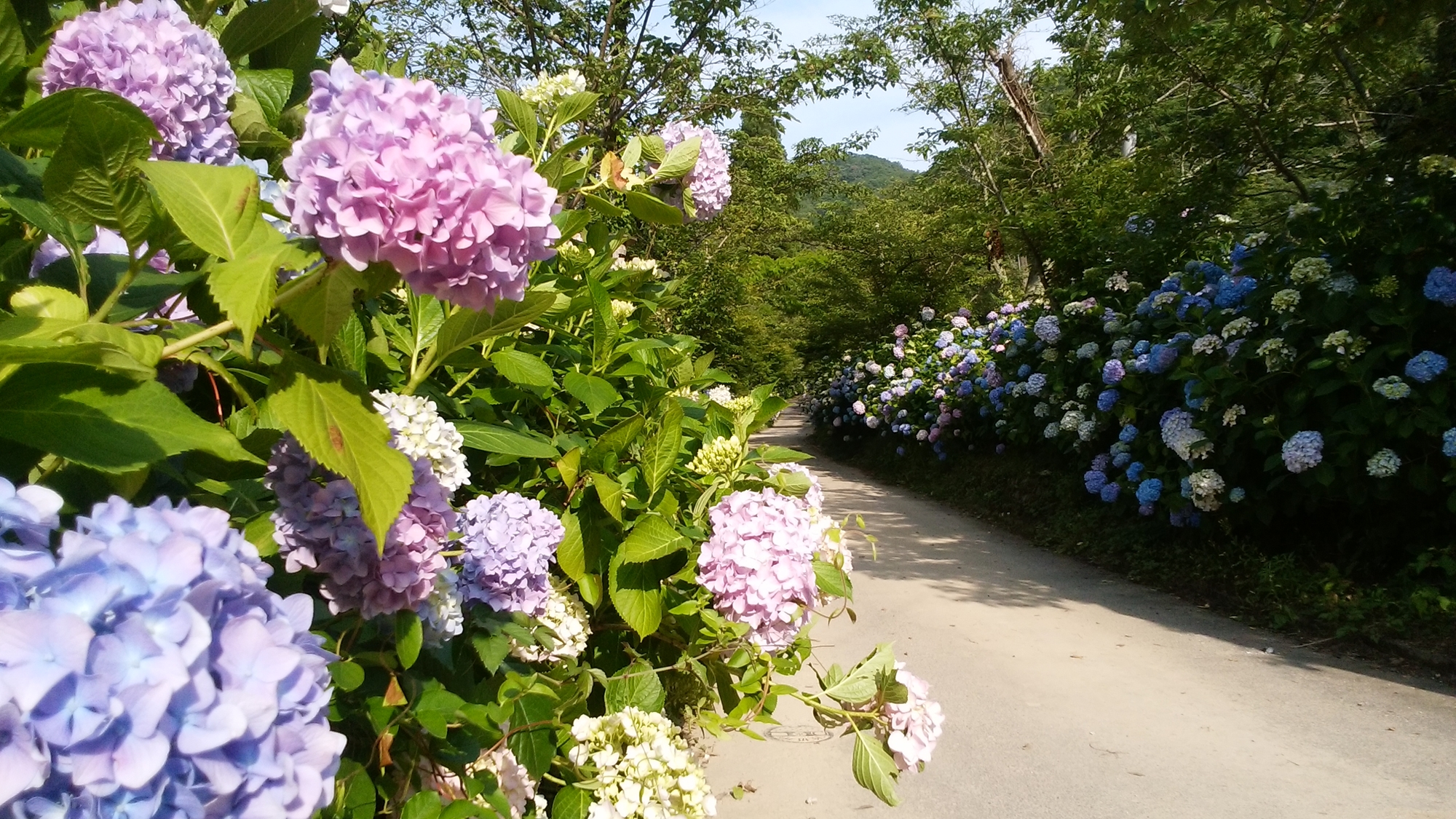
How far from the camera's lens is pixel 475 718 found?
1.14m

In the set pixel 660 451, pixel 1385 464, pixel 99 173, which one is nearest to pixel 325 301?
pixel 99 173

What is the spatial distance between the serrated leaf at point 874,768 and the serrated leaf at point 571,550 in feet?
1.99

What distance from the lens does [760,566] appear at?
1.68 m

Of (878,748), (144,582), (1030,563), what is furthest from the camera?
(1030,563)

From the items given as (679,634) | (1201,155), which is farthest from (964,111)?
(679,634)

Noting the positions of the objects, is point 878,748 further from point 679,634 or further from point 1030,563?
point 1030,563

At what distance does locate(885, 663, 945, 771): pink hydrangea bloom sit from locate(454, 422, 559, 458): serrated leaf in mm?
797

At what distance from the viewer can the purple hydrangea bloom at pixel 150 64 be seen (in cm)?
100

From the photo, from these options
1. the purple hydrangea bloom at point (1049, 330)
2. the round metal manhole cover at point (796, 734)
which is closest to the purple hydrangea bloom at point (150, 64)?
the round metal manhole cover at point (796, 734)

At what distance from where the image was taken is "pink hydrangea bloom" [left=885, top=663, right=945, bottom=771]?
168cm

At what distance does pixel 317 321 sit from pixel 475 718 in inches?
23.7

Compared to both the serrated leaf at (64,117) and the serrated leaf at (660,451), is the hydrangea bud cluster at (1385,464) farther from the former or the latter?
the serrated leaf at (64,117)

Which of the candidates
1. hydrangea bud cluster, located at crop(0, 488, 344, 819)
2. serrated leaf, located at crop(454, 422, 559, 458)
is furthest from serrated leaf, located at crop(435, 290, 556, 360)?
hydrangea bud cluster, located at crop(0, 488, 344, 819)

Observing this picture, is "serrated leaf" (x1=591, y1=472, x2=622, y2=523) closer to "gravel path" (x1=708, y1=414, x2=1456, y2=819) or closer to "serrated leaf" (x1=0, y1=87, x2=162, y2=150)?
"serrated leaf" (x1=0, y1=87, x2=162, y2=150)
